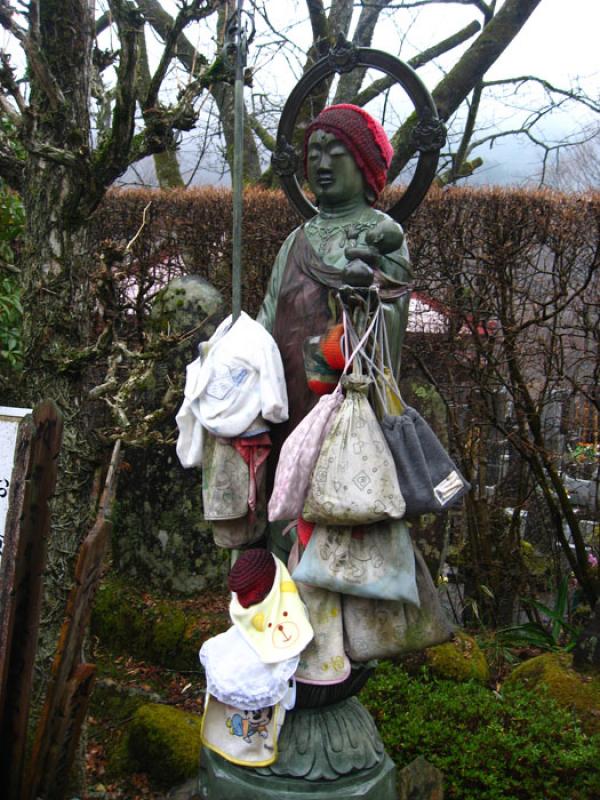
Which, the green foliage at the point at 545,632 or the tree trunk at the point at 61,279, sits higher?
the tree trunk at the point at 61,279

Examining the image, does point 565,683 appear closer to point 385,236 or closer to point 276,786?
point 276,786

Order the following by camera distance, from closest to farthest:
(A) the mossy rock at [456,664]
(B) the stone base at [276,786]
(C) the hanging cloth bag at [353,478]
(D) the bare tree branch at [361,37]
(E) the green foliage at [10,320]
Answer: (C) the hanging cloth bag at [353,478] < (B) the stone base at [276,786] < (A) the mossy rock at [456,664] < (E) the green foliage at [10,320] < (D) the bare tree branch at [361,37]

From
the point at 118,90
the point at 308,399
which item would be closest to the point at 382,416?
the point at 308,399

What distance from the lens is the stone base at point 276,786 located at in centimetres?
265

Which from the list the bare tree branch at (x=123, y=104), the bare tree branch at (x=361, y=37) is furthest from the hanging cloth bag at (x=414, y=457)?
the bare tree branch at (x=361, y=37)

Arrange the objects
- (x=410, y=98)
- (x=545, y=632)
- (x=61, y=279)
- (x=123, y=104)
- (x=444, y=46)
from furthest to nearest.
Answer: (x=444, y=46) < (x=545, y=632) < (x=61, y=279) < (x=123, y=104) < (x=410, y=98)

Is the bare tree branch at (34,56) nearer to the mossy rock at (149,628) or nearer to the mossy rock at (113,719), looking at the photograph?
the mossy rock at (113,719)

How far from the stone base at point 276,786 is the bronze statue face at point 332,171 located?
200 cm

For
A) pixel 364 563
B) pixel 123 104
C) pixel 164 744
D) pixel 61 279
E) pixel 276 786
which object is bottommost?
pixel 164 744

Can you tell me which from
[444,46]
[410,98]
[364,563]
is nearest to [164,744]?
[364,563]

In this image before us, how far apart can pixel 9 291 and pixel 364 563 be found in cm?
391

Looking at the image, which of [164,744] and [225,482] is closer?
[225,482]

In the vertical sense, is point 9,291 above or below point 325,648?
above

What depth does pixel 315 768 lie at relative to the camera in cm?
269
